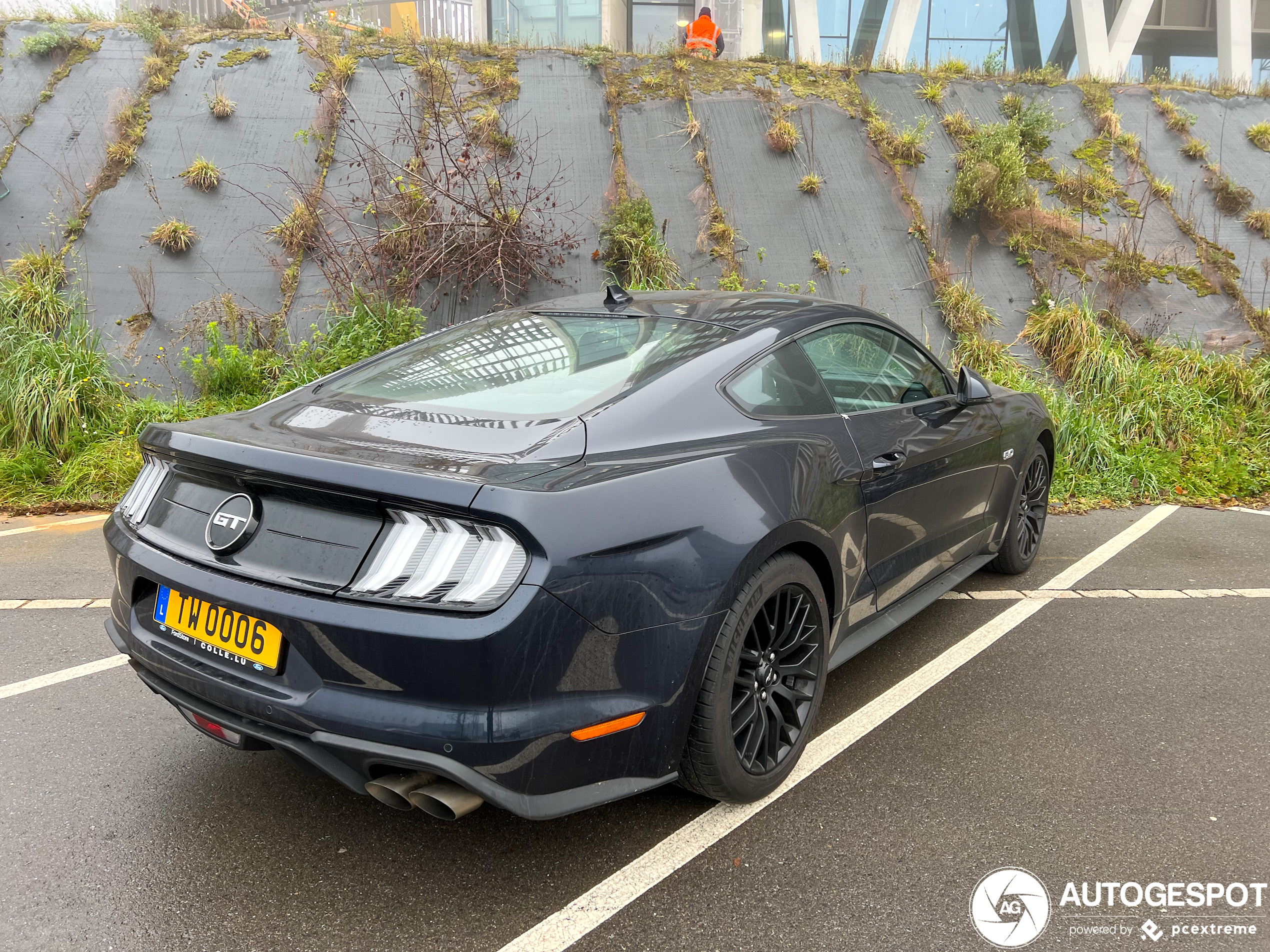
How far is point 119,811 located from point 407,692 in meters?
1.26

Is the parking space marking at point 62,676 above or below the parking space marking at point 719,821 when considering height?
above

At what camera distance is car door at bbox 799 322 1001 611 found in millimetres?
3160

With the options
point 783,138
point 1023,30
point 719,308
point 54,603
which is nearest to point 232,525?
point 719,308

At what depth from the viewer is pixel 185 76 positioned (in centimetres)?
1061

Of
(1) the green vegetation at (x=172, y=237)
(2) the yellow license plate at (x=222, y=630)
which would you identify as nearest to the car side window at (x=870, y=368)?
(2) the yellow license plate at (x=222, y=630)

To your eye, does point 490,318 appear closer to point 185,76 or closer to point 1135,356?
point 1135,356

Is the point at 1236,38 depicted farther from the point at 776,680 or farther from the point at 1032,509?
the point at 776,680

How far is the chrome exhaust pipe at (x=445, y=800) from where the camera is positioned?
2.01m

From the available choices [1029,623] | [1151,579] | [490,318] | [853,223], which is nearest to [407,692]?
[490,318]

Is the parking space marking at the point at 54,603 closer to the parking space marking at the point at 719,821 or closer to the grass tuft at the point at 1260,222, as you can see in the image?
the parking space marking at the point at 719,821

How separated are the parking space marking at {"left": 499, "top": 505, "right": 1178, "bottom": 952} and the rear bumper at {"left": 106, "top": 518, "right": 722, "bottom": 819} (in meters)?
0.29

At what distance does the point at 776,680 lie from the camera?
105 inches

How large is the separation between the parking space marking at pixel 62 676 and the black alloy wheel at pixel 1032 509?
13.9ft

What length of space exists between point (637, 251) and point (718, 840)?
23.4 feet
